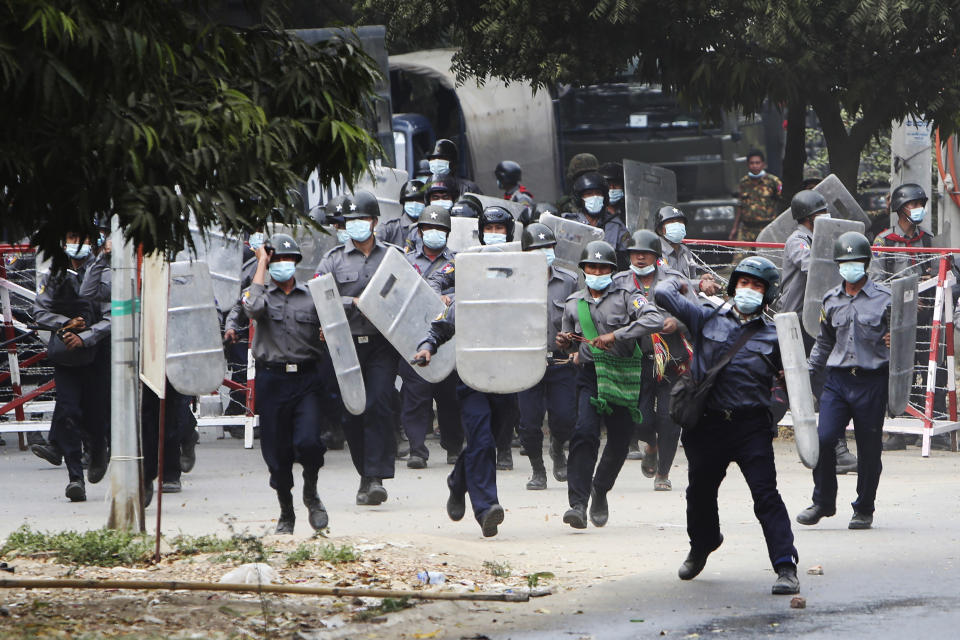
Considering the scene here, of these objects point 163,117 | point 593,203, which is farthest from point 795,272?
point 163,117

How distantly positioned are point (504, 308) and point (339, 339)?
1134mm

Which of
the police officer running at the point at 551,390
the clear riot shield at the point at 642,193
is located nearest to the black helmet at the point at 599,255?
the police officer running at the point at 551,390

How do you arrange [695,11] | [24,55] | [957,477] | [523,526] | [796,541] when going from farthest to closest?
1. [695,11]
2. [957,477]
3. [523,526]
4. [796,541]
5. [24,55]

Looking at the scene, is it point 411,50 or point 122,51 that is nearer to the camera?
point 122,51

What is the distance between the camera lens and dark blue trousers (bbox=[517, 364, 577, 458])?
1186cm

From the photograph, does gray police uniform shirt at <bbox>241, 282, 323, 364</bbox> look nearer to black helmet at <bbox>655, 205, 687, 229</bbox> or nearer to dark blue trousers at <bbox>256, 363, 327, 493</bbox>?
dark blue trousers at <bbox>256, 363, 327, 493</bbox>

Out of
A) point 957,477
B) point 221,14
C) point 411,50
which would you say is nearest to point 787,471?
point 957,477

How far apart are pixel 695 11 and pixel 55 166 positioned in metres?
10.3

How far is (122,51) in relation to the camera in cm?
539

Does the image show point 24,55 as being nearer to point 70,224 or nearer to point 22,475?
point 70,224

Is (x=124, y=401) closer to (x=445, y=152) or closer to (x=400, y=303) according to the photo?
(x=400, y=303)

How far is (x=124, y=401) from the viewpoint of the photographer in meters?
8.88

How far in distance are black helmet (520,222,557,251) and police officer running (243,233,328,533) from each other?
257 cm

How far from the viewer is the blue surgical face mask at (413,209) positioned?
14555mm
